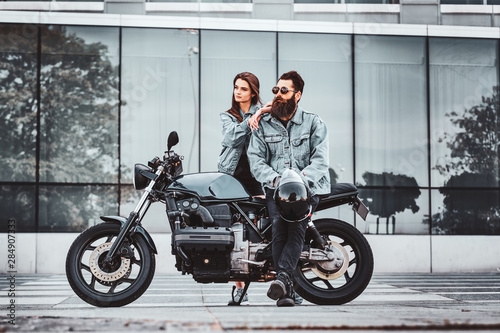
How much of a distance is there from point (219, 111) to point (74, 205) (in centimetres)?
340

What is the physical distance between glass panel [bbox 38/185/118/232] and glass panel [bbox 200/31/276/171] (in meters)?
2.27

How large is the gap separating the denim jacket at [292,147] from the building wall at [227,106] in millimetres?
9037

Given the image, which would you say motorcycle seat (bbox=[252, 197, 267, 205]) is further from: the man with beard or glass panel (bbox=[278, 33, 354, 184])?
glass panel (bbox=[278, 33, 354, 184])

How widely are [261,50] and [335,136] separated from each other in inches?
91.3

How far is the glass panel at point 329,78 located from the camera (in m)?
15.7

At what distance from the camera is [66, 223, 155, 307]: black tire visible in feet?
19.0

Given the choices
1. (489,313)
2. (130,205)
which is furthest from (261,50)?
(489,313)

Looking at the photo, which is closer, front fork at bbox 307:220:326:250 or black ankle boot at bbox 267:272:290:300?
black ankle boot at bbox 267:272:290:300

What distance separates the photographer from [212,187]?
586 centimetres

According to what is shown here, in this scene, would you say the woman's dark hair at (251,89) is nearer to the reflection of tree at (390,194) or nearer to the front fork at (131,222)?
the front fork at (131,222)

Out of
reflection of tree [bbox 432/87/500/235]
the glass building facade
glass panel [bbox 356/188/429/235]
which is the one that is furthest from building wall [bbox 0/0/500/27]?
glass panel [bbox 356/188/429/235]

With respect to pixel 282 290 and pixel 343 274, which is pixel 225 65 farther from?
pixel 282 290

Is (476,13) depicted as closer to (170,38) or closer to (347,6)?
(347,6)

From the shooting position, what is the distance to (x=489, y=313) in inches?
187
